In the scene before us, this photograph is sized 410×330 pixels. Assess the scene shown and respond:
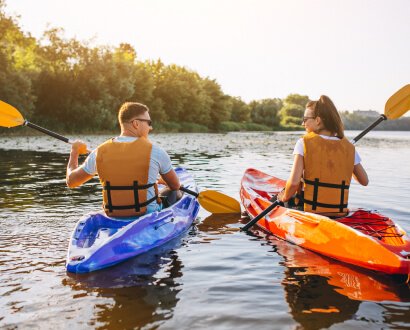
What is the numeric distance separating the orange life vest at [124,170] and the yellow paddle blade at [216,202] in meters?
2.14

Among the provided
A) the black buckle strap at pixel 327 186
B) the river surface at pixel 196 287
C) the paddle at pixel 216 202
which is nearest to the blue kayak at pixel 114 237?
the river surface at pixel 196 287

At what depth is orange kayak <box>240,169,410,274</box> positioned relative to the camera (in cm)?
367

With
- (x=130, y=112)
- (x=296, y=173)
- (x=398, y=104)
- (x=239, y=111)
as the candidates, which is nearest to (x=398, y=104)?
(x=398, y=104)

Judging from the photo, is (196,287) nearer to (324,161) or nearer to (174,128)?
(324,161)

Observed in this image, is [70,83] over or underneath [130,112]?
over

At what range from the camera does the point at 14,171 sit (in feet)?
35.2

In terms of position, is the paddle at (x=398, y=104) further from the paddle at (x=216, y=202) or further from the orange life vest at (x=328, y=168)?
the paddle at (x=216, y=202)

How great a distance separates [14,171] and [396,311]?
1007 cm

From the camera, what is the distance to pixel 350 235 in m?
4.02

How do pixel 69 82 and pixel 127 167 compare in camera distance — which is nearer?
pixel 127 167

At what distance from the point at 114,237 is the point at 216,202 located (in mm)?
2729

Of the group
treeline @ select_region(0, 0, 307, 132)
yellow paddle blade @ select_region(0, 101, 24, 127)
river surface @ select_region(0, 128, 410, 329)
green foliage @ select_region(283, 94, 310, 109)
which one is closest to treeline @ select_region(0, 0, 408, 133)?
treeline @ select_region(0, 0, 307, 132)

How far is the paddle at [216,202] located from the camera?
6.40 meters

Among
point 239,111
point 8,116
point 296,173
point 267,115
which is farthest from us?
point 267,115
